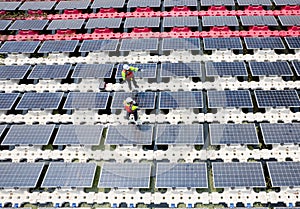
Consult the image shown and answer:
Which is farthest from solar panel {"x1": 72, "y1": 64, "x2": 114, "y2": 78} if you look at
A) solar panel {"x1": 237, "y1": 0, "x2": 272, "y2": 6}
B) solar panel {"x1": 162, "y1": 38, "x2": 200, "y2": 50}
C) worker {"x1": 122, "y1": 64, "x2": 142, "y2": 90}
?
solar panel {"x1": 237, "y1": 0, "x2": 272, "y2": 6}

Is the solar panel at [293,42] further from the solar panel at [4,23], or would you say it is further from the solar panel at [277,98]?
the solar panel at [4,23]

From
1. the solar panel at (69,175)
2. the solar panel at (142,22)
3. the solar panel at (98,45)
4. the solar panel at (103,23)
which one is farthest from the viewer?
the solar panel at (103,23)

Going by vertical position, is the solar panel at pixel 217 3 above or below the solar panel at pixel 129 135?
above

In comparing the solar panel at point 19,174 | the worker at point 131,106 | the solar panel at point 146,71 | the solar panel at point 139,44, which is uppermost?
the solar panel at point 139,44

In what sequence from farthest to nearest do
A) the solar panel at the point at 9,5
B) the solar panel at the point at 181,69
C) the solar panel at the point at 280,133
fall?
the solar panel at the point at 9,5, the solar panel at the point at 181,69, the solar panel at the point at 280,133

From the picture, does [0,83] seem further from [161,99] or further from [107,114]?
[161,99]

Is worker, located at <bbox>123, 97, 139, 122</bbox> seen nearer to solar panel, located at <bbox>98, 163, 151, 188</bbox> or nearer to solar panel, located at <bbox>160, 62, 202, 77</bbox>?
solar panel, located at <bbox>98, 163, 151, 188</bbox>

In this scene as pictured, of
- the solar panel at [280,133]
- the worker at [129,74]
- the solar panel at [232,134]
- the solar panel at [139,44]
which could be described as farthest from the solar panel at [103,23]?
the solar panel at [280,133]
